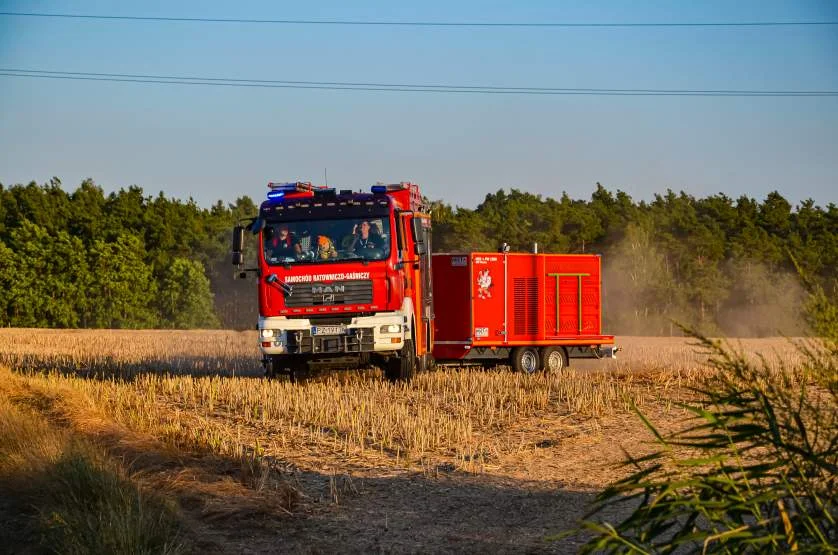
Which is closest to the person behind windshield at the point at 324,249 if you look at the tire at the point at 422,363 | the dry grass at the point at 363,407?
the dry grass at the point at 363,407

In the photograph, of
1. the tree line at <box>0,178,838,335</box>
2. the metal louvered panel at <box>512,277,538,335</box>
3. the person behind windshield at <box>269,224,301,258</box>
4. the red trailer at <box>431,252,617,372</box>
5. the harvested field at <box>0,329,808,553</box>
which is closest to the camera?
the harvested field at <box>0,329,808,553</box>

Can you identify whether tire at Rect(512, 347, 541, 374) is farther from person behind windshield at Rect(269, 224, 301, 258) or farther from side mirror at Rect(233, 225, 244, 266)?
side mirror at Rect(233, 225, 244, 266)

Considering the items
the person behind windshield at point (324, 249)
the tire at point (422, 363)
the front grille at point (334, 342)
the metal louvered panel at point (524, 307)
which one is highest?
the person behind windshield at point (324, 249)

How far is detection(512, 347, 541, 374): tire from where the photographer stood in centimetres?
2405

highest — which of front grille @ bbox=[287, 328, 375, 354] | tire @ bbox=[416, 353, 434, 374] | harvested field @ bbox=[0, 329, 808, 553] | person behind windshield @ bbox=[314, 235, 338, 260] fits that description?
person behind windshield @ bbox=[314, 235, 338, 260]

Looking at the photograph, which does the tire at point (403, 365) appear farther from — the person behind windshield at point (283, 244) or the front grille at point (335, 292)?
the person behind windshield at point (283, 244)

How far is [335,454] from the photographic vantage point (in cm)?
1330

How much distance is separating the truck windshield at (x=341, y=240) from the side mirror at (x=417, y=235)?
0.46m

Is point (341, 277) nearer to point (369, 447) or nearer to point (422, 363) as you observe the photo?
point (422, 363)

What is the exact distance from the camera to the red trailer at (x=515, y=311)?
23.8 m

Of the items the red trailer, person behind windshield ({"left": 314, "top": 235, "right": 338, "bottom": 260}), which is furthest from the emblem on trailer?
person behind windshield ({"left": 314, "top": 235, "right": 338, "bottom": 260})

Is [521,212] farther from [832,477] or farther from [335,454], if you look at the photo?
[832,477]

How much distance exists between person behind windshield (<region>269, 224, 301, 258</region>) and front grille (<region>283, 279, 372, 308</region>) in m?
0.59

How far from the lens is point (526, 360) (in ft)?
→ 79.6
